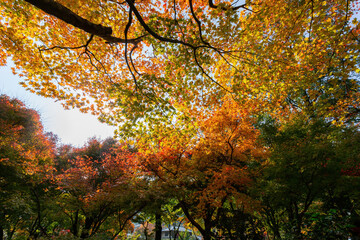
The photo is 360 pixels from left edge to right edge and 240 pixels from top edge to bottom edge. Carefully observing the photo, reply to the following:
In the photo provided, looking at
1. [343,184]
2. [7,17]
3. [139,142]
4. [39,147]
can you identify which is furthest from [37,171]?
[343,184]

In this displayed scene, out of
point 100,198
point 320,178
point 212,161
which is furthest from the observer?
point 212,161

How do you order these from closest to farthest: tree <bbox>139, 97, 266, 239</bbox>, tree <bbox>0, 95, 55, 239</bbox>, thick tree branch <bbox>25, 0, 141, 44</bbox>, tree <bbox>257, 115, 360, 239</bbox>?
thick tree branch <bbox>25, 0, 141, 44</bbox>, tree <bbox>257, 115, 360, 239</bbox>, tree <bbox>0, 95, 55, 239</bbox>, tree <bbox>139, 97, 266, 239</bbox>

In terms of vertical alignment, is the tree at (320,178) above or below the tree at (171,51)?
below

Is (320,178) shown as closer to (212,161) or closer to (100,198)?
(212,161)

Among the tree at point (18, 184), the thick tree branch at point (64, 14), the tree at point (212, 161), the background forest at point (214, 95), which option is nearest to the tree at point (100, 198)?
the background forest at point (214, 95)

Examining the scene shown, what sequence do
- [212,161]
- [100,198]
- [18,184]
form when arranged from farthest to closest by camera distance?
1. [212,161]
2. [18,184]
3. [100,198]

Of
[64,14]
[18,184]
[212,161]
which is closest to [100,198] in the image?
[18,184]

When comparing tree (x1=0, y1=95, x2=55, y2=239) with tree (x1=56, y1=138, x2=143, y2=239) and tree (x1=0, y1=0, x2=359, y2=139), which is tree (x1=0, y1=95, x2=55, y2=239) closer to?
tree (x1=56, y1=138, x2=143, y2=239)

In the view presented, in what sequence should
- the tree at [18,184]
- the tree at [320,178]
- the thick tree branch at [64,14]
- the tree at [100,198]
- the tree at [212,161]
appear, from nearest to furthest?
the thick tree branch at [64,14] → the tree at [320,178] → the tree at [100,198] → the tree at [18,184] → the tree at [212,161]

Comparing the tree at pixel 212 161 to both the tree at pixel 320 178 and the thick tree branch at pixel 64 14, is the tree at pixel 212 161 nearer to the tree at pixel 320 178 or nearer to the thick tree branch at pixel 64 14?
the tree at pixel 320 178

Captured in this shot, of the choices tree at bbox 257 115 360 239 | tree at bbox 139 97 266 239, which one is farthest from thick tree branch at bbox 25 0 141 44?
tree at bbox 257 115 360 239

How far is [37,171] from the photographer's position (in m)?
8.64

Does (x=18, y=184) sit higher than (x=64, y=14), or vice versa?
(x=64, y=14)

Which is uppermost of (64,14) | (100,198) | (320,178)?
(64,14)
